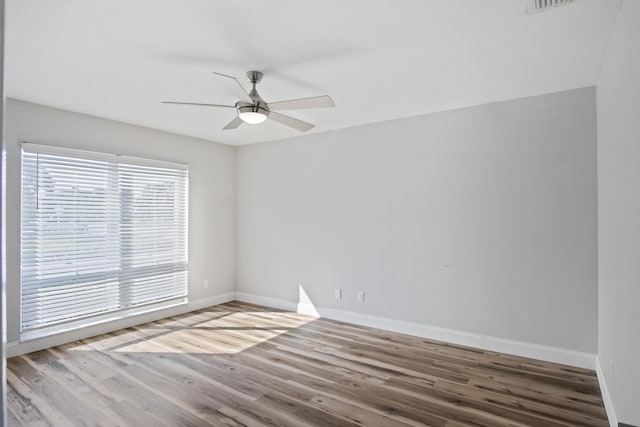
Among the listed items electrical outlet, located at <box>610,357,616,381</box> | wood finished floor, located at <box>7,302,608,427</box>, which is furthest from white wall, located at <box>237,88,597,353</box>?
electrical outlet, located at <box>610,357,616,381</box>

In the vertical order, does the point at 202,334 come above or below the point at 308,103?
below

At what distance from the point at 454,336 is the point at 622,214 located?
217cm

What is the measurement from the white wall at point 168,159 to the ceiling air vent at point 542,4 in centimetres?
423

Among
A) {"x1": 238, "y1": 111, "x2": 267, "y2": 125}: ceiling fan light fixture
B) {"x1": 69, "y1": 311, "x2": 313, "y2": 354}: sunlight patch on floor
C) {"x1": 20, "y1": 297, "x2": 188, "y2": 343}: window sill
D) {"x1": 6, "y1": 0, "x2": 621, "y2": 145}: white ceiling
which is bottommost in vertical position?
{"x1": 69, "y1": 311, "x2": 313, "y2": 354}: sunlight patch on floor

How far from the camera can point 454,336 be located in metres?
3.67

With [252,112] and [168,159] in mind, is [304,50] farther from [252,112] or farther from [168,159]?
[168,159]

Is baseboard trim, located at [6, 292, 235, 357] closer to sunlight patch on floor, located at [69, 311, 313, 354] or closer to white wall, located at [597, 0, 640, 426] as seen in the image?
sunlight patch on floor, located at [69, 311, 313, 354]

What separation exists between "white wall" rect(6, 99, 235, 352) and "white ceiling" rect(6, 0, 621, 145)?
0.29 metres

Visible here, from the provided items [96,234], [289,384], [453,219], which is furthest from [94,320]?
[453,219]

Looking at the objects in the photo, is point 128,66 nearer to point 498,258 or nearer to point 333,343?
point 333,343

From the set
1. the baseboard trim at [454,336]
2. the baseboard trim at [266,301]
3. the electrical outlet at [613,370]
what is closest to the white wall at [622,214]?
the electrical outlet at [613,370]

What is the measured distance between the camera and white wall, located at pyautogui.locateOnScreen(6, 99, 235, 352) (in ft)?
10.8

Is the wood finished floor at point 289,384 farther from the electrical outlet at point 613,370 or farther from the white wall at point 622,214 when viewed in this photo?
the white wall at point 622,214

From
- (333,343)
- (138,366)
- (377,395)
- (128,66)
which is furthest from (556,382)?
(128,66)
